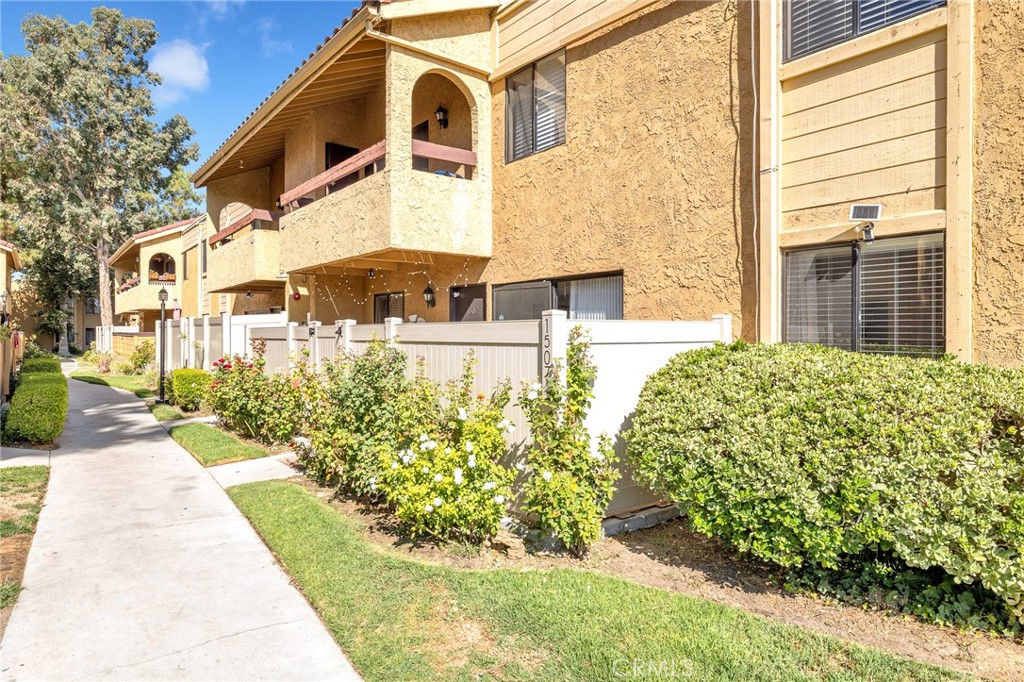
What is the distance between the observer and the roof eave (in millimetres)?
8969

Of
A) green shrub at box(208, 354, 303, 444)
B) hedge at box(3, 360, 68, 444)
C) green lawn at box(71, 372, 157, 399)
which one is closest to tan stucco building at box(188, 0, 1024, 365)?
green shrub at box(208, 354, 303, 444)

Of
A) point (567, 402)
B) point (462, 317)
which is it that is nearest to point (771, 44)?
point (567, 402)

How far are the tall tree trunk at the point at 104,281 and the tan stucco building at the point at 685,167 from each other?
30.3 meters

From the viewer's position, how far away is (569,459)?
4961 mm

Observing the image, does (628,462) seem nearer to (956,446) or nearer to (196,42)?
(956,446)

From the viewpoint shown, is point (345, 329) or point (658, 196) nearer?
point (658, 196)

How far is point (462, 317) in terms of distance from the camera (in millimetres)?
10953

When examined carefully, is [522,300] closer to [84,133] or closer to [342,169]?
[342,169]

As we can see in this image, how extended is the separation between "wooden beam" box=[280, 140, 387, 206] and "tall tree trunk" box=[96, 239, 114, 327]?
31089 mm

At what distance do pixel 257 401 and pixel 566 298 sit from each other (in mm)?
5565

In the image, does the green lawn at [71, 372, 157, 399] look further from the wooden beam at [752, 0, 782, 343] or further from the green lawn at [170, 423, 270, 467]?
the wooden beam at [752, 0, 782, 343]

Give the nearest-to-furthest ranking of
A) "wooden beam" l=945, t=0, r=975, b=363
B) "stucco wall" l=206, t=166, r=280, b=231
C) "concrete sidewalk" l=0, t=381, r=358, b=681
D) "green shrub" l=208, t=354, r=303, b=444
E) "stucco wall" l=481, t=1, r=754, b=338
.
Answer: "concrete sidewalk" l=0, t=381, r=358, b=681, "wooden beam" l=945, t=0, r=975, b=363, "stucco wall" l=481, t=1, r=754, b=338, "green shrub" l=208, t=354, r=303, b=444, "stucco wall" l=206, t=166, r=280, b=231

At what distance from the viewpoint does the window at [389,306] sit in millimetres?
12250

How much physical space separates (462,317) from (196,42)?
13.2 meters
